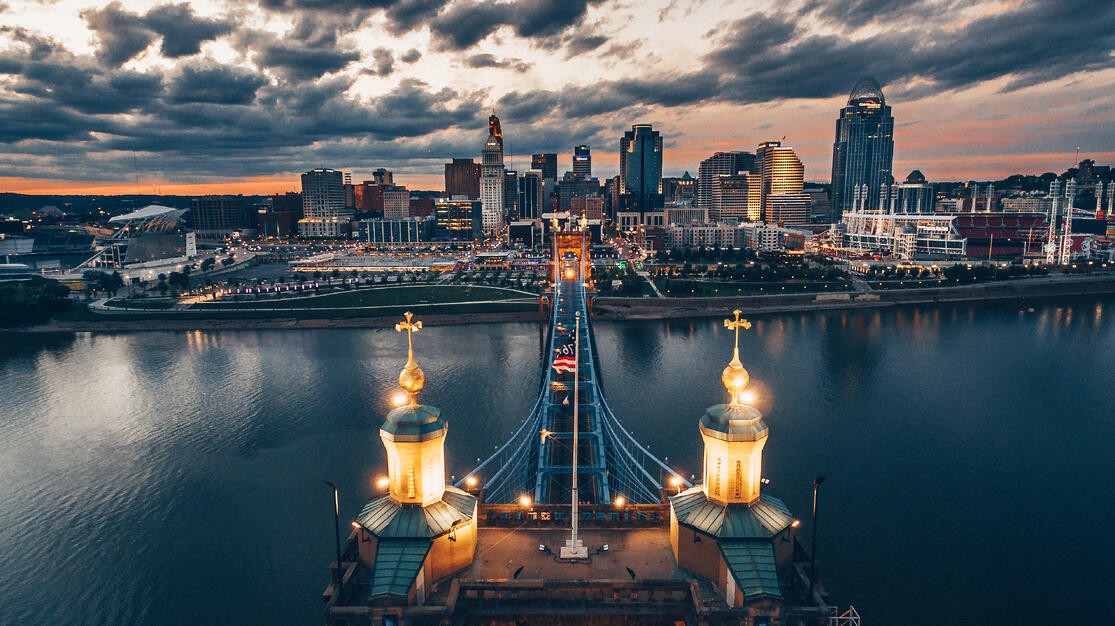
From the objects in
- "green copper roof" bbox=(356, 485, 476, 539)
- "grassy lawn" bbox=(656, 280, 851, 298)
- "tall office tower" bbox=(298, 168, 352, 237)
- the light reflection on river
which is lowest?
the light reflection on river

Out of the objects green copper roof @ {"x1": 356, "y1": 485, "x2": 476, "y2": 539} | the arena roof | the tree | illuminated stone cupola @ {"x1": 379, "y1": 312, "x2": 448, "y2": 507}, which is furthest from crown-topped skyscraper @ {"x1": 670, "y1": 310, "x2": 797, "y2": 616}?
the arena roof

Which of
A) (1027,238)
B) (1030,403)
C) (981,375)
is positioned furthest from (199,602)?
(1027,238)

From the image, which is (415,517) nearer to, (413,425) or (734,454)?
(413,425)

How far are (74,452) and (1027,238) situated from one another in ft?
386

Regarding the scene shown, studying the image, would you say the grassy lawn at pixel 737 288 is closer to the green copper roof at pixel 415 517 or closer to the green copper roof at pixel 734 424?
the green copper roof at pixel 734 424

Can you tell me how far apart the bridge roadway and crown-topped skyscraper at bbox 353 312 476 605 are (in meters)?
8.74

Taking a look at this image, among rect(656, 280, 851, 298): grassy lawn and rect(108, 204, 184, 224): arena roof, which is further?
rect(108, 204, 184, 224): arena roof

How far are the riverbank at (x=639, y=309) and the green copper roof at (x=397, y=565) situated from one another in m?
51.8

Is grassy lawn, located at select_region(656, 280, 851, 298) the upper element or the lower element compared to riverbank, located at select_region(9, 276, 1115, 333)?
upper

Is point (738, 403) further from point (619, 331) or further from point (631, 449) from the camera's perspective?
point (619, 331)

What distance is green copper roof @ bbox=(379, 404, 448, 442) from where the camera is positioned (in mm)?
9375

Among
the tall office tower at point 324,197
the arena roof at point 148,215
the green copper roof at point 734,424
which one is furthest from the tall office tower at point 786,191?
the green copper roof at point 734,424

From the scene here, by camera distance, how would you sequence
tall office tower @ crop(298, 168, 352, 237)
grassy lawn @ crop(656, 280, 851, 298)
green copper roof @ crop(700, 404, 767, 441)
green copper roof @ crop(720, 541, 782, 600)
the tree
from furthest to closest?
1. tall office tower @ crop(298, 168, 352, 237)
2. grassy lawn @ crop(656, 280, 851, 298)
3. the tree
4. green copper roof @ crop(700, 404, 767, 441)
5. green copper roof @ crop(720, 541, 782, 600)

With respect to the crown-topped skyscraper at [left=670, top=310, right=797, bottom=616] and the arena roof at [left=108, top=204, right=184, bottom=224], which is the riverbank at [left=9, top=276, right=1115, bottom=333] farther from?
the crown-topped skyscraper at [left=670, top=310, right=797, bottom=616]
